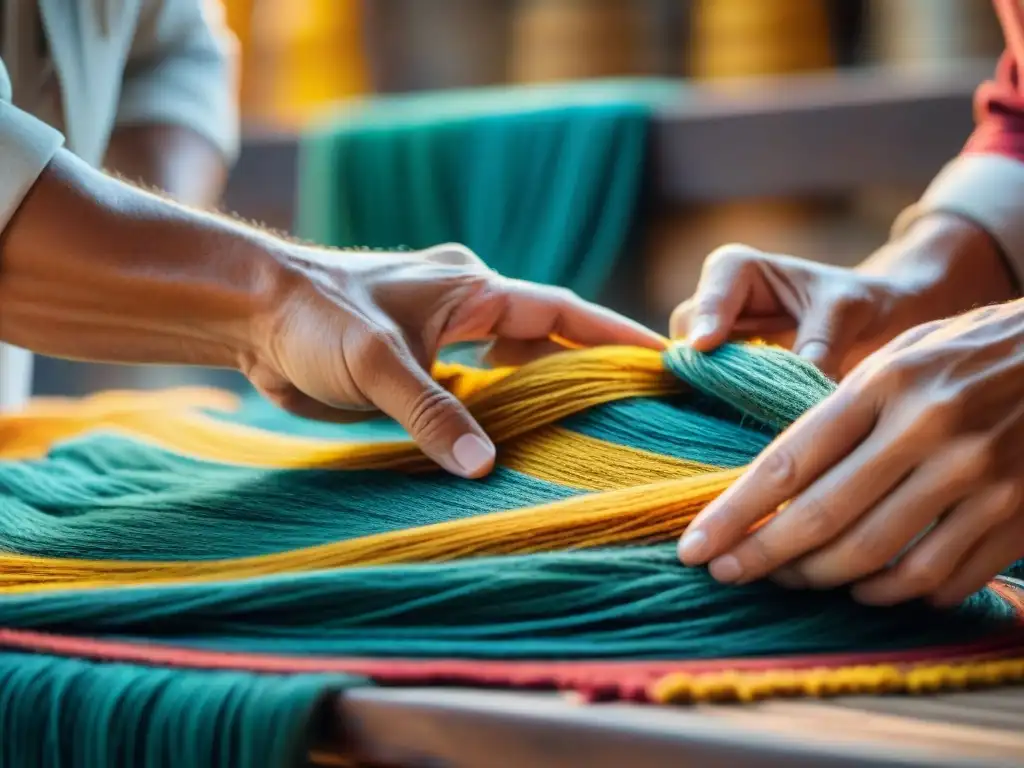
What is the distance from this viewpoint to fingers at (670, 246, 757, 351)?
707 millimetres

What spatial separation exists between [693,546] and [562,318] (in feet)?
0.90

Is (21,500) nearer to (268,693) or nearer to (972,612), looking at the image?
(268,693)

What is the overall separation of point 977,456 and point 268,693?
0.31 m

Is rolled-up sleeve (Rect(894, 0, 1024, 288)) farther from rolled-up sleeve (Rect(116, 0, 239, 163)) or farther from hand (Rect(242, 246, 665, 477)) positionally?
rolled-up sleeve (Rect(116, 0, 239, 163))

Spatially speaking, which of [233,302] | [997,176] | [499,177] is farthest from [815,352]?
[499,177]

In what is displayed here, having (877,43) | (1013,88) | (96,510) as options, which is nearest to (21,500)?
(96,510)

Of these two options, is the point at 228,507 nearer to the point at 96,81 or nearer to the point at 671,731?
the point at 671,731

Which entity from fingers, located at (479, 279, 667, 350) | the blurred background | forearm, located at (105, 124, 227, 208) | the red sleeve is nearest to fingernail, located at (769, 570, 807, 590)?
fingers, located at (479, 279, 667, 350)

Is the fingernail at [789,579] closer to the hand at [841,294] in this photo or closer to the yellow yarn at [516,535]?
the yellow yarn at [516,535]

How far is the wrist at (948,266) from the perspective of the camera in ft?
2.85

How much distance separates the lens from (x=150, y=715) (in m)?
0.48

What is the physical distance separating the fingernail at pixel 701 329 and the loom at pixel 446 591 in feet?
0.04

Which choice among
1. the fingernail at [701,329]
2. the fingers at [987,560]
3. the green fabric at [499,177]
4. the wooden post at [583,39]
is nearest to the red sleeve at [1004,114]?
the fingernail at [701,329]

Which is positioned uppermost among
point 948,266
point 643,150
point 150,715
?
point 643,150
